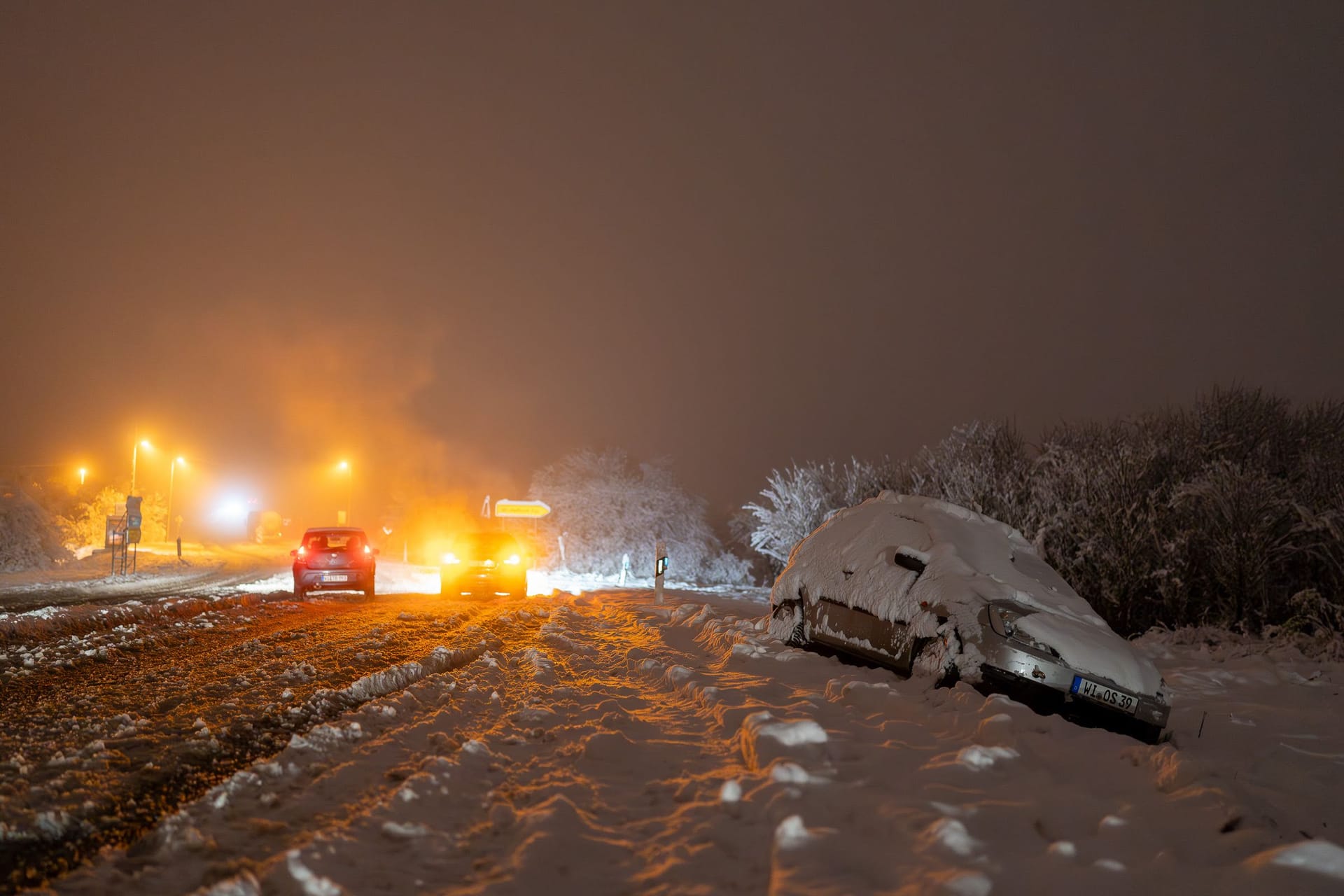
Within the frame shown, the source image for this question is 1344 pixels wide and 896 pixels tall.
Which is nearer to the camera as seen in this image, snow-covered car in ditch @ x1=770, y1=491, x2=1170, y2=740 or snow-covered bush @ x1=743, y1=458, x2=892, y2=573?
snow-covered car in ditch @ x1=770, y1=491, x2=1170, y2=740

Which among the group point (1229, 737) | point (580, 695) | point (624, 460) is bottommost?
point (1229, 737)

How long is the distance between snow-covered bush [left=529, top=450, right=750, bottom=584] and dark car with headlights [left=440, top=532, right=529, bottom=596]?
69.9 ft

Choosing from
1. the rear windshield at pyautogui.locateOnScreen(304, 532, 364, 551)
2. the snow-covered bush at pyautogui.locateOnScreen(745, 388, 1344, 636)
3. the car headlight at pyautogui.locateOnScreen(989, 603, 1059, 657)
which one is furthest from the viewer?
the rear windshield at pyautogui.locateOnScreen(304, 532, 364, 551)

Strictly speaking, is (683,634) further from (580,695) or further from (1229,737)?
(1229,737)

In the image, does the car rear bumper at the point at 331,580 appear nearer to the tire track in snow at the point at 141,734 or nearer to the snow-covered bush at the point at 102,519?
the tire track in snow at the point at 141,734

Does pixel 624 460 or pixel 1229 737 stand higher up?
pixel 624 460

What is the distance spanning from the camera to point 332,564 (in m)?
16.3

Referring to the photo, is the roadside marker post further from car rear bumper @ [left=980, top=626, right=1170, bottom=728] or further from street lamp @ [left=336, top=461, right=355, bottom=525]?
street lamp @ [left=336, top=461, right=355, bottom=525]

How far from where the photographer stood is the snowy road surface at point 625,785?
3.10m

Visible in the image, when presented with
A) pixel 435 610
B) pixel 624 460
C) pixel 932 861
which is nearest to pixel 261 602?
pixel 435 610

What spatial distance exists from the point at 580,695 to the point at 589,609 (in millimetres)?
9156

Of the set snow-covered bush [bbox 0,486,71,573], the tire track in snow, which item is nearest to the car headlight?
the tire track in snow

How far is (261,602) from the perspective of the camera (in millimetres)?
15258

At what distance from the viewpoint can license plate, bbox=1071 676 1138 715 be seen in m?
5.85
